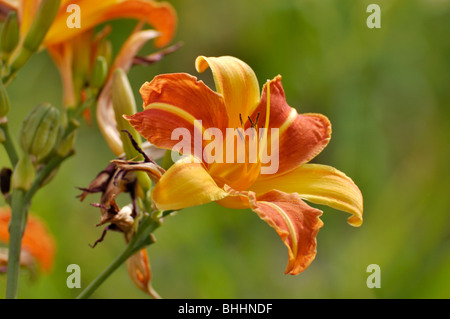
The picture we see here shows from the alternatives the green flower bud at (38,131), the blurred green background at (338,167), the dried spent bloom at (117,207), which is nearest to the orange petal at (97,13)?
the green flower bud at (38,131)

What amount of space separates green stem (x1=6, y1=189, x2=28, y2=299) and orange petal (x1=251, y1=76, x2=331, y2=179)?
33 cm

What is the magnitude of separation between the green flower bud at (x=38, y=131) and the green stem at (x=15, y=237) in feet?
0.20

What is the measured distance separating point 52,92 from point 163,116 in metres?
1.54

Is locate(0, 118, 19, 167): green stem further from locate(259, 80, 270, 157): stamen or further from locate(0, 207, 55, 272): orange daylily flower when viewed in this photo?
locate(259, 80, 270, 157): stamen

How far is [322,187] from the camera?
25.7 inches

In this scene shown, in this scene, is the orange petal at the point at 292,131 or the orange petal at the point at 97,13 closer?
the orange petal at the point at 292,131

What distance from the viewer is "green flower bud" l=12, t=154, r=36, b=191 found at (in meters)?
0.73

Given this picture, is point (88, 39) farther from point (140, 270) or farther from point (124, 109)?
point (140, 270)

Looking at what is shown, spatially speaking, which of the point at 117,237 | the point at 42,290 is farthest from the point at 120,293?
the point at 42,290

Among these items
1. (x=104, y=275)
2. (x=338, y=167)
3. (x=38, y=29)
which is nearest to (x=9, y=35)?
(x=38, y=29)

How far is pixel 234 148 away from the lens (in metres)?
0.67

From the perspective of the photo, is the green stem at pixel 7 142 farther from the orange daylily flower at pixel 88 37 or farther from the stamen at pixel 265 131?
the stamen at pixel 265 131

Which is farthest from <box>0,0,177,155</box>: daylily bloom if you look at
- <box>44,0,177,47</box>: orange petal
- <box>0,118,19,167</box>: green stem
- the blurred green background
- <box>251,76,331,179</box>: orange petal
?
the blurred green background

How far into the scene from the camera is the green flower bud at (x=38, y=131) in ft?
2.44
